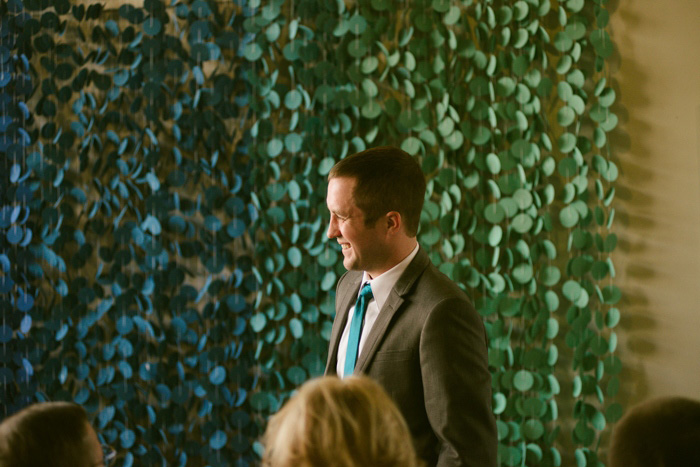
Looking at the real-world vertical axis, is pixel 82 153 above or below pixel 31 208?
above

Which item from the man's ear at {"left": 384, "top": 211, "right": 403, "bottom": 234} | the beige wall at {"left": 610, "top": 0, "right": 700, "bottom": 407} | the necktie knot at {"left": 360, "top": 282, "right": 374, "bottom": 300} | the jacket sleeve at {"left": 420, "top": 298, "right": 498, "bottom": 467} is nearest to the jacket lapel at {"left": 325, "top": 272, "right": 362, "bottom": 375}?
the necktie knot at {"left": 360, "top": 282, "right": 374, "bottom": 300}

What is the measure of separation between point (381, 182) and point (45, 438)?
3.26 ft

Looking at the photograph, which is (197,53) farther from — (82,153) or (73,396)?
(73,396)

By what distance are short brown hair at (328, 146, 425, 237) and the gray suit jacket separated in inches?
7.3

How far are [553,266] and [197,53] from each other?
5.87ft

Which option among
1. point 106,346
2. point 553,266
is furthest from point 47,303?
point 553,266

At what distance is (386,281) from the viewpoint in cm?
178

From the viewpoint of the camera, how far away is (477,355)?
1.58m

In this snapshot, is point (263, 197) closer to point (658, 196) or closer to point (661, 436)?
point (658, 196)

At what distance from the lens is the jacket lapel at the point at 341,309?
1886 mm

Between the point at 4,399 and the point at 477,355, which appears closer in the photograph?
the point at 477,355

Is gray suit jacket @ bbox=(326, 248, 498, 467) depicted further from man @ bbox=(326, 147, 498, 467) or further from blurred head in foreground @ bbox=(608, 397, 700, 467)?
blurred head in foreground @ bbox=(608, 397, 700, 467)

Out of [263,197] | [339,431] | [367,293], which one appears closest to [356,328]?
[367,293]

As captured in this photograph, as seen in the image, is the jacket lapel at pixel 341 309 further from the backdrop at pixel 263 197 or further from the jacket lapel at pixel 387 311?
the backdrop at pixel 263 197
